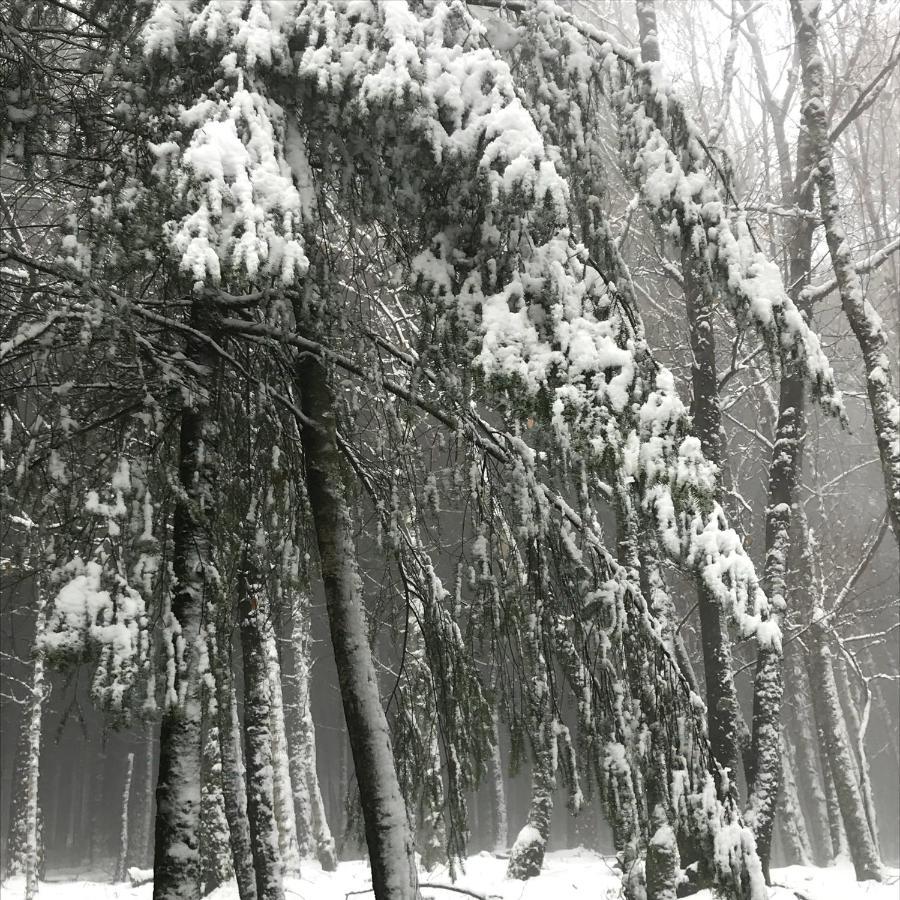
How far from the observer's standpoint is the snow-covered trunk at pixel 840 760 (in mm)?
13328

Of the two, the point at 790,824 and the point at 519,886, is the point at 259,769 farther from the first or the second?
the point at 790,824

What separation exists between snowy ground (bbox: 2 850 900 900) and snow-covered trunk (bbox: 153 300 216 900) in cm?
673

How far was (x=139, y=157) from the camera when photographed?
14.3 ft

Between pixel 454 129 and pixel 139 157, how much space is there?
1707mm

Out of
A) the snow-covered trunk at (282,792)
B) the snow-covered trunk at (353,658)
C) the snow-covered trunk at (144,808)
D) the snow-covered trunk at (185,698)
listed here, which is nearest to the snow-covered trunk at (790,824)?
the snow-covered trunk at (282,792)

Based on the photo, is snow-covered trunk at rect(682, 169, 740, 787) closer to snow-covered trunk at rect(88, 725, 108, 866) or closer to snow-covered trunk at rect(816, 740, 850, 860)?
snow-covered trunk at rect(816, 740, 850, 860)

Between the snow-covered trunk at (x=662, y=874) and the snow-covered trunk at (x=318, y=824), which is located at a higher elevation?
the snow-covered trunk at (x=318, y=824)

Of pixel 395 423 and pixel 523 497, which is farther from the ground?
pixel 395 423

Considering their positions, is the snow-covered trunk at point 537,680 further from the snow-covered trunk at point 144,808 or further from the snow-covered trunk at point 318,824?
the snow-covered trunk at point 144,808

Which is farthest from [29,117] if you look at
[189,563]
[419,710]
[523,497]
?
[419,710]

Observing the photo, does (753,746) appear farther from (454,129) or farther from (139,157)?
(139,157)

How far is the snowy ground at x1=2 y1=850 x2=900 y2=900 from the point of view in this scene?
36.0 feet

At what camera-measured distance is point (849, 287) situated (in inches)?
319

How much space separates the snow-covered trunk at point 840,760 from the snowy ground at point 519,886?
35cm
